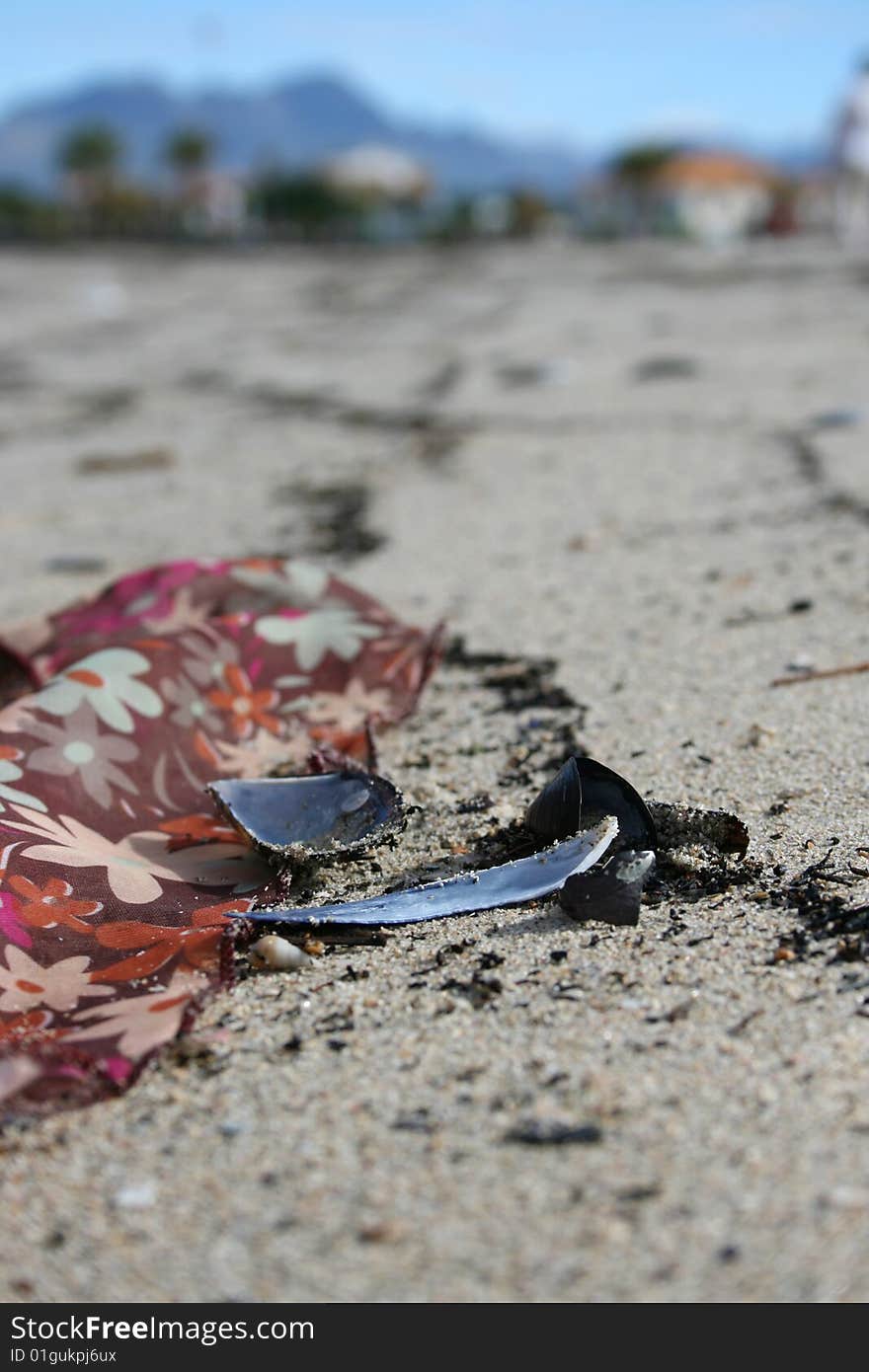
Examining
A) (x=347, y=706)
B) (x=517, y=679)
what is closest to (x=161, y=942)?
(x=347, y=706)

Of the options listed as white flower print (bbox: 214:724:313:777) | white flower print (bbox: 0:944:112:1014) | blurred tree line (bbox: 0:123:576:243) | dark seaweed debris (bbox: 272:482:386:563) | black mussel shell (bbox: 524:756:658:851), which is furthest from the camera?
blurred tree line (bbox: 0:123:576:243)

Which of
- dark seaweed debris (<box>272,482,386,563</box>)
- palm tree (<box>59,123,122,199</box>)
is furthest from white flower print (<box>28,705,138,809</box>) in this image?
palm tree (<box>59,123,122,199</box>)

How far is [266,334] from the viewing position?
35.5 feet

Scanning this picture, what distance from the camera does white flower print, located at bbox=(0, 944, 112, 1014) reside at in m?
1.79

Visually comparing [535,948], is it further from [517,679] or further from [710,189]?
[710,189]

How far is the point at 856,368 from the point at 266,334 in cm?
566

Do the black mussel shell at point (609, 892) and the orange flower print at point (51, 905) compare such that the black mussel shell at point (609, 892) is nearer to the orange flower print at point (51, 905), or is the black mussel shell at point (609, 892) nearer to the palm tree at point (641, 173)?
the orange flower print at point (51, 905)

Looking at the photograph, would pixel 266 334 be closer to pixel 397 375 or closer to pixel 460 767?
pixel 397 375

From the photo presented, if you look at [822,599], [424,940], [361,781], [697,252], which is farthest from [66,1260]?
[697,252]

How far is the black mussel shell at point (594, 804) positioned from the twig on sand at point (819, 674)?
910 millimetres

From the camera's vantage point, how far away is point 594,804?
2.13 metres

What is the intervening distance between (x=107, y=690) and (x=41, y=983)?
862mm

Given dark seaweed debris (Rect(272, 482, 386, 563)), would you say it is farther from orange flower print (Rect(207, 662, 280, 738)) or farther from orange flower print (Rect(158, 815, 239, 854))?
orange flower print (Rect(158, 815, 239, 854))

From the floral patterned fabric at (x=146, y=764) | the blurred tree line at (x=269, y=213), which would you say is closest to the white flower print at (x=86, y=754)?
the floral patterned fabric at (x=146, y=764)
